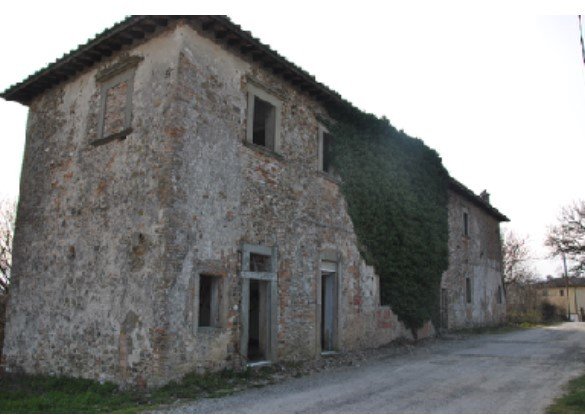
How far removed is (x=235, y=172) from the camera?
1055cm

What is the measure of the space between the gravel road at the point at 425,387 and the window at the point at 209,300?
1704 mm

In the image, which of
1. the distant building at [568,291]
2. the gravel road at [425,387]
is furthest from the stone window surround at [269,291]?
the distant building at [568,291]

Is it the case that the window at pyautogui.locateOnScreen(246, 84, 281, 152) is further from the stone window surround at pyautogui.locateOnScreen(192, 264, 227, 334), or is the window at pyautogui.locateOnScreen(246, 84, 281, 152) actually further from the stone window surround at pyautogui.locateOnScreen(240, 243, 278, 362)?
the stone window surround at pyautogui.locateOnScreen(192, 264, 227, 334)

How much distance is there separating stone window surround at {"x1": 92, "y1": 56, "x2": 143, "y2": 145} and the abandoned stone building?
3 cm

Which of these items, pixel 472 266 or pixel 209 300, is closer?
pixel 209 300

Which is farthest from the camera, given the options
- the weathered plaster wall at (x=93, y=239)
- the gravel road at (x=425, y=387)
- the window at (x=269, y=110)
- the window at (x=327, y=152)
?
the window at (x=327, y=152)

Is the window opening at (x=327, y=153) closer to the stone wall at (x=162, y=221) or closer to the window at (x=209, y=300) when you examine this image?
the stone wall at (x=162, y=221)

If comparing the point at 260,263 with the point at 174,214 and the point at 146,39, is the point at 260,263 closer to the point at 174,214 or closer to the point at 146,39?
the point at 174,214

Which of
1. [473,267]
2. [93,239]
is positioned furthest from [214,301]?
[473,267]

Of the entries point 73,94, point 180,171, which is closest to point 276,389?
point 180,171

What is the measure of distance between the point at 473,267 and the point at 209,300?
55.7 ft

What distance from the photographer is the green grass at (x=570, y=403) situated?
22.5 ft

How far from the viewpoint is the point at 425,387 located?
879 cm

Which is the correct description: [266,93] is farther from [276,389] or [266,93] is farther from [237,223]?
[276,389]
